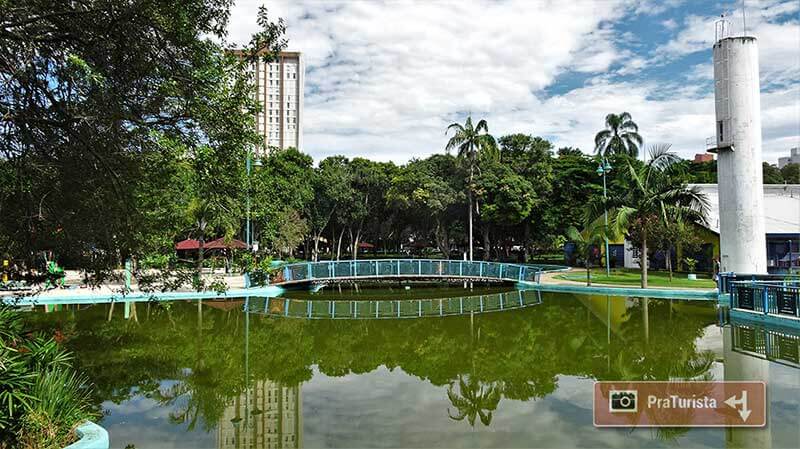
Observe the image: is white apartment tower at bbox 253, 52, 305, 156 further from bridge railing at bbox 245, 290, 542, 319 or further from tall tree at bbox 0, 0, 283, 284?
tall tree at bbox 0, 0, 283, 284

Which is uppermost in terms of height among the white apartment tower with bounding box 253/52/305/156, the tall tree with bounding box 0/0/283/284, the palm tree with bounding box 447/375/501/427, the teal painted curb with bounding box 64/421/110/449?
the white apartment tower with bounding box 253/52/305/156

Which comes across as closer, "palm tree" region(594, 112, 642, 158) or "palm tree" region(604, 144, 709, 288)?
"palm tree" region(604, 144, 709, 288)

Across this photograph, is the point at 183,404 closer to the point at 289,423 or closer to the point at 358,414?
the point at 289,423

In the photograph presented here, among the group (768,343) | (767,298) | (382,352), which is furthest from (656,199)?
(382,352)

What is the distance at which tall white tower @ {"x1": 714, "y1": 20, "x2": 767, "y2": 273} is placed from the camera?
71.6 ft

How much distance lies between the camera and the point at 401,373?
409 inches

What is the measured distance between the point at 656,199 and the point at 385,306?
40.0 feet

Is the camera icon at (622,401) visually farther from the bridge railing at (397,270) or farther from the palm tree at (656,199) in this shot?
the bridge railing at (397,270)

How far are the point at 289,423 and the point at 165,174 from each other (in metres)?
3.76

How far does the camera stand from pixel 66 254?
798cm

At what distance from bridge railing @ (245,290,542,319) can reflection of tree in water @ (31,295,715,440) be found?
1.26 m

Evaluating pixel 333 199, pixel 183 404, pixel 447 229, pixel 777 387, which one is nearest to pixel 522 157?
pixel 447 229

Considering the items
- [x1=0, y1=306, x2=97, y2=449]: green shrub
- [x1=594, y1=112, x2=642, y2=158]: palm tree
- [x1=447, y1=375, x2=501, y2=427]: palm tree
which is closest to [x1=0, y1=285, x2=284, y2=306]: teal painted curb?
[x1=447, y1=375, x2=501, y2=427]: palm tree

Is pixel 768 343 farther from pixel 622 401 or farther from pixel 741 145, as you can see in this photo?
pixel 741 145
